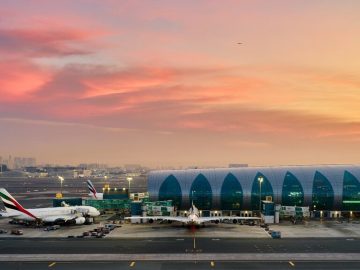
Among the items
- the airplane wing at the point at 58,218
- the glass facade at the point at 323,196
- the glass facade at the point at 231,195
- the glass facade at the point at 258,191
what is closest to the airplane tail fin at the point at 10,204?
the airplane wing at the point at 58,218

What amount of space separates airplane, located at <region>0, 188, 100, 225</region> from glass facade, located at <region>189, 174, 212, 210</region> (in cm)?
2748

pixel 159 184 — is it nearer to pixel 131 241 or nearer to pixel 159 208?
pixel 159 208

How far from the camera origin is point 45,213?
11250 centimetres

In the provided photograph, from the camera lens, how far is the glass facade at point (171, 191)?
132m

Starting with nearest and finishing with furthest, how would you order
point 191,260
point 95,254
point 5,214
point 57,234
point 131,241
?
Answer: point 191,260 → point 95,254 → point 131,241 → point 57,234 → point 5,214

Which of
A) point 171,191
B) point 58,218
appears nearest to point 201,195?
point 171,191

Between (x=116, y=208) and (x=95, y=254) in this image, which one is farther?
(x=116, y=208)

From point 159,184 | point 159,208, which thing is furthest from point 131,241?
point 159,184

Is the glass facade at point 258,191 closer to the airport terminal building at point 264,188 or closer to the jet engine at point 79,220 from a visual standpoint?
the airport terminal building at point 264,188

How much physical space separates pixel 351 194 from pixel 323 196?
7.35m

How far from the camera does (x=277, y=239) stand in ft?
288

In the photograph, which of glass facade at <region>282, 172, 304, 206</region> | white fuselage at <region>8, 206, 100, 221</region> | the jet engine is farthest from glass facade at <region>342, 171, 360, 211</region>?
the jet engine

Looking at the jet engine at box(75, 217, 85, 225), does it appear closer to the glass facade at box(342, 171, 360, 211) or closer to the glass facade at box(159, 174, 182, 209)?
the glass facade at box(159, 174, 182, 209)

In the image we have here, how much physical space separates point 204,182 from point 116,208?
2669cm
